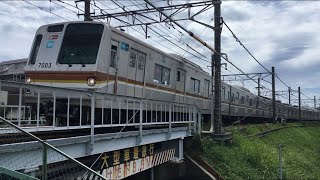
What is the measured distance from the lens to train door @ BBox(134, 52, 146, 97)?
13.2 m

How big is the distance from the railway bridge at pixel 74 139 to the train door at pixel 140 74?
83 cm

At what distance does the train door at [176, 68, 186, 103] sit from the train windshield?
21.0 ft

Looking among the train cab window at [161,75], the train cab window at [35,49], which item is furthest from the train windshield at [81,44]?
the train cab window at [161,75]

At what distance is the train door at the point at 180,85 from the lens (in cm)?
1706

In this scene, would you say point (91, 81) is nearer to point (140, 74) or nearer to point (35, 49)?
point (35, 49)

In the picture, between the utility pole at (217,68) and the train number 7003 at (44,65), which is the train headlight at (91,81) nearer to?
the train number 7003 at (44,65)

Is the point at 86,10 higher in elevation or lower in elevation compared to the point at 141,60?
higher

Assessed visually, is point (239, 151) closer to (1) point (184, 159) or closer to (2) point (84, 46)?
(1) point (184, 159)

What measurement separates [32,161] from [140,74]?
7198 mm

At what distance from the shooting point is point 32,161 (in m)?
6.57

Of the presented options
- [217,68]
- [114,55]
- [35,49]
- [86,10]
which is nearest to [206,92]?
[217,68]

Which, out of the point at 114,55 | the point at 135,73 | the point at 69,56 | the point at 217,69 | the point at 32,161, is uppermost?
the point at 217,69

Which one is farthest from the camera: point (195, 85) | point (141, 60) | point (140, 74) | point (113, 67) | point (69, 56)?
point (195, 85)

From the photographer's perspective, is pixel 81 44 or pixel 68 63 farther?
pixel 81 44
